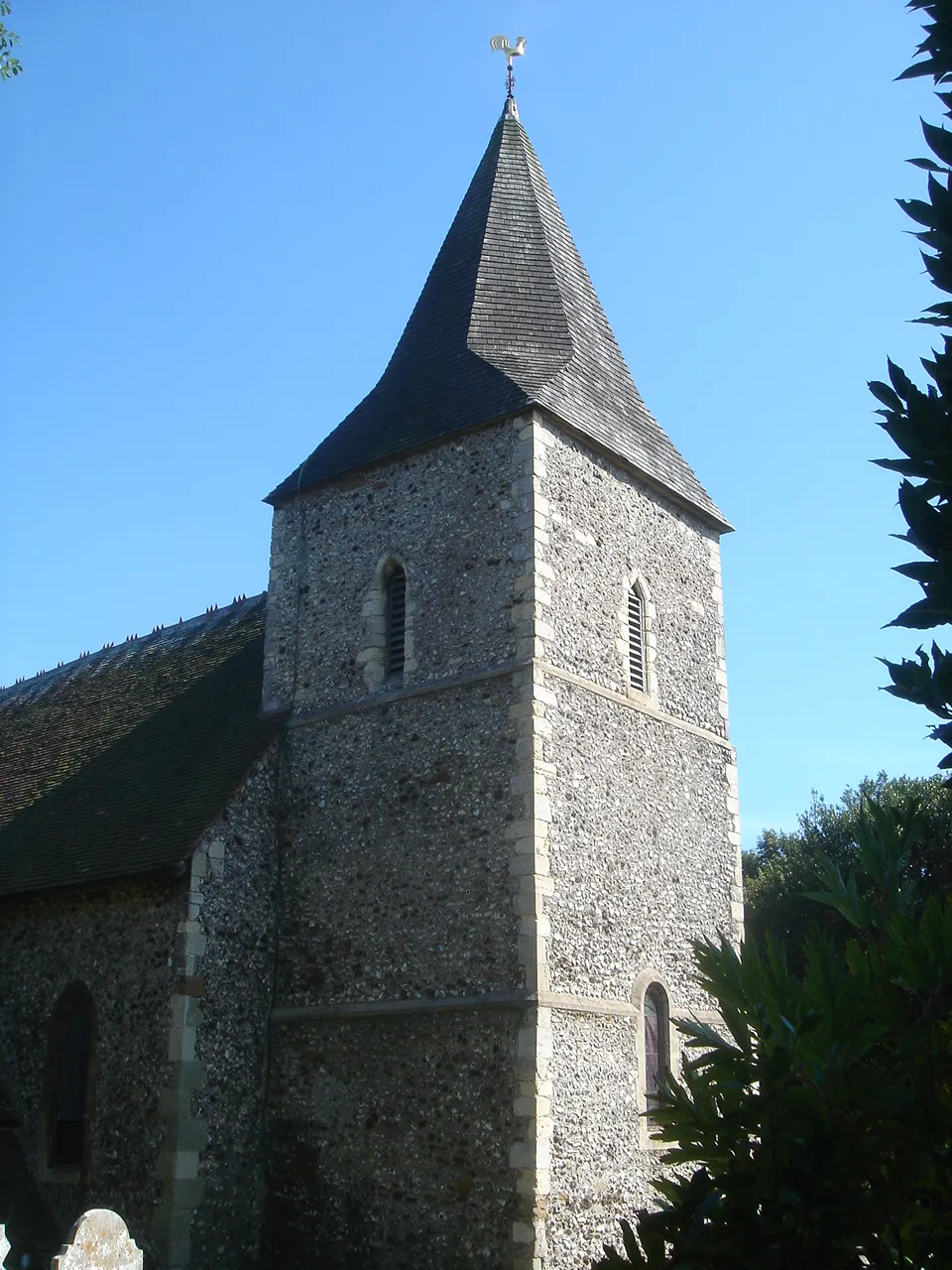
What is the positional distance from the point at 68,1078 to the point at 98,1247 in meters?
Answer: 7.53

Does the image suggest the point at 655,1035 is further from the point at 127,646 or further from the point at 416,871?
the point at 127,646

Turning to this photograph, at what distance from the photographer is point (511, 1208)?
1098cm

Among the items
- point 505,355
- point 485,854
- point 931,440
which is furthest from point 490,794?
point 931,440

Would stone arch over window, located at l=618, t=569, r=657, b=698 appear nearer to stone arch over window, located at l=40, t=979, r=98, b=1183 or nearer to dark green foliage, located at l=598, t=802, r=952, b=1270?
stone arch over window, located at l=40, t=979, r=98, b=1183

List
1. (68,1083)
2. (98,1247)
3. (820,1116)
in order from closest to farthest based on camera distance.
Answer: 1. (820,1116)
2. (98,1247)
3. (68,1083)

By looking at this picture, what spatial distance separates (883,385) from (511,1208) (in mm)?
8561

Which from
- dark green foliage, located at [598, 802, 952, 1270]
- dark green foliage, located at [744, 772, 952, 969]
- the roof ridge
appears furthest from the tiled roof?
dark green foliage, located at [744, 772, 952, 969]

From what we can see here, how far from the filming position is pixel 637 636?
1474 centimetres

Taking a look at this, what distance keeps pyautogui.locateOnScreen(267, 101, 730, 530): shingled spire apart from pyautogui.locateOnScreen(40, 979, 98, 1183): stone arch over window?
6535mm

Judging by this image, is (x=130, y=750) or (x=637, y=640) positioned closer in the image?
(x=637, y=640)

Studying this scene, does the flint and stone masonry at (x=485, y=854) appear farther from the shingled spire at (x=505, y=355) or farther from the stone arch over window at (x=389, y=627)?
the shingled spire at (x=505, y=355)

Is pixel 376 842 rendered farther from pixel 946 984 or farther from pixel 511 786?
pixel 946 984

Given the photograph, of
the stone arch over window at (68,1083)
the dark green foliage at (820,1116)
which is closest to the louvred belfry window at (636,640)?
the stone arch over window at (68,1083)

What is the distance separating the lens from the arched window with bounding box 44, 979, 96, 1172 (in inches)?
519
